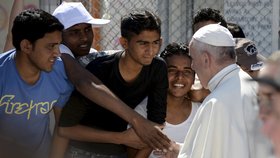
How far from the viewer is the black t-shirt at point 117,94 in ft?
11.6

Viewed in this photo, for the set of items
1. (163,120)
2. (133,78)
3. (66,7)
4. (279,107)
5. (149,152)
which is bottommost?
(149,152)

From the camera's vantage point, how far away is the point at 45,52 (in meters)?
3.40

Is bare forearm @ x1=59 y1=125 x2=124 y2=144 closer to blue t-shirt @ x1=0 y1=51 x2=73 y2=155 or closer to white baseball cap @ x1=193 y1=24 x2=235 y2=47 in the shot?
blue t-shirt @ x1=0 y1=51 x2=73 y2=155

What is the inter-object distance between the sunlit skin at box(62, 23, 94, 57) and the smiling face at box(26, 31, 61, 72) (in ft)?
1.31

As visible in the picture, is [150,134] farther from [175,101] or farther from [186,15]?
[186,15]

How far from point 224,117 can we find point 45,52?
113 cm

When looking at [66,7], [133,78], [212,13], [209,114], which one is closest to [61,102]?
[133,78]

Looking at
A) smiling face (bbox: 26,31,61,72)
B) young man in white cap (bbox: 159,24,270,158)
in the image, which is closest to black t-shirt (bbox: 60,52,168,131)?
smiling face (bbox: 26,31,61,72)

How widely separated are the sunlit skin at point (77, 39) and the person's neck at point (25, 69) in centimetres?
43

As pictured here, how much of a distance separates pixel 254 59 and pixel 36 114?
149 cm

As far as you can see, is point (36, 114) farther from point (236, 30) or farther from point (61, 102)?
point (236, 30)

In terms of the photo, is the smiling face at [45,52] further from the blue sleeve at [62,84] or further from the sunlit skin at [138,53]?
the sunlit skin at [138,53]

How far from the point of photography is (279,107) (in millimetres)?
1442

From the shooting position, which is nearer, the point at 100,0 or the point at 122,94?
the point at 122,94
